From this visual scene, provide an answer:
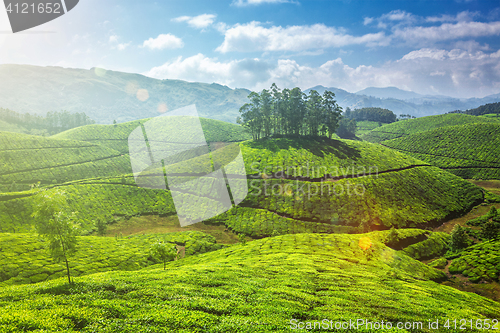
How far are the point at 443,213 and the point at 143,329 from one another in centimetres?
11650

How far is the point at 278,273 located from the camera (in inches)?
1265

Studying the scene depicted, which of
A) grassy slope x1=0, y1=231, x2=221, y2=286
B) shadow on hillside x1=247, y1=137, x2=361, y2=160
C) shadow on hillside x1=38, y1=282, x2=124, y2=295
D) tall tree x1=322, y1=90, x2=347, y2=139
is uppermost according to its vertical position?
tall tree x1=322, y1=90, x2=347, y2=139

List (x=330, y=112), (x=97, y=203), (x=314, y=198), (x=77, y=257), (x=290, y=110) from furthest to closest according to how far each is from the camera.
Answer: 1. (x=330, y=112)
2. (x=290, y=110)
3. (x=314, y=198)
4. (x=97, y=203)
5. (x=77, y=257)

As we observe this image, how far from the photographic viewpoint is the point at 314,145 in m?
124

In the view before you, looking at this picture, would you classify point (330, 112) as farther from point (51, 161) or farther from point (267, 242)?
point (51, 161)

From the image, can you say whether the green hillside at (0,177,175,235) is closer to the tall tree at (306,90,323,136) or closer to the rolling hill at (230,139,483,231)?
the rolling hill at (230,139,483,231)

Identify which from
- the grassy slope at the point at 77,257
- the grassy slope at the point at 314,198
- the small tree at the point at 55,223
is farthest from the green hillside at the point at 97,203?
the small tree at the point at 55,223

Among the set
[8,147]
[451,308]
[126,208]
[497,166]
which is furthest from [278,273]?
[497,166]

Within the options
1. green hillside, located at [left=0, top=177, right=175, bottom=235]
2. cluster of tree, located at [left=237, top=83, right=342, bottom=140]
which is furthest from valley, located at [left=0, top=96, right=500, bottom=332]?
A: cluster of tree, located at [left=237, top=83, right=342, bottom=140]

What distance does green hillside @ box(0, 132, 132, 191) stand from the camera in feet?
364

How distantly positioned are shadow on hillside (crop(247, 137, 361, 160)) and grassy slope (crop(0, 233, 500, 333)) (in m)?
88.2

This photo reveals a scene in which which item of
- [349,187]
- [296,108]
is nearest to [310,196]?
[349,187]

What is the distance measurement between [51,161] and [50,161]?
467mm

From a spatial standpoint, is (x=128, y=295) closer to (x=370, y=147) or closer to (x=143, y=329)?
(x=143, y=329)
